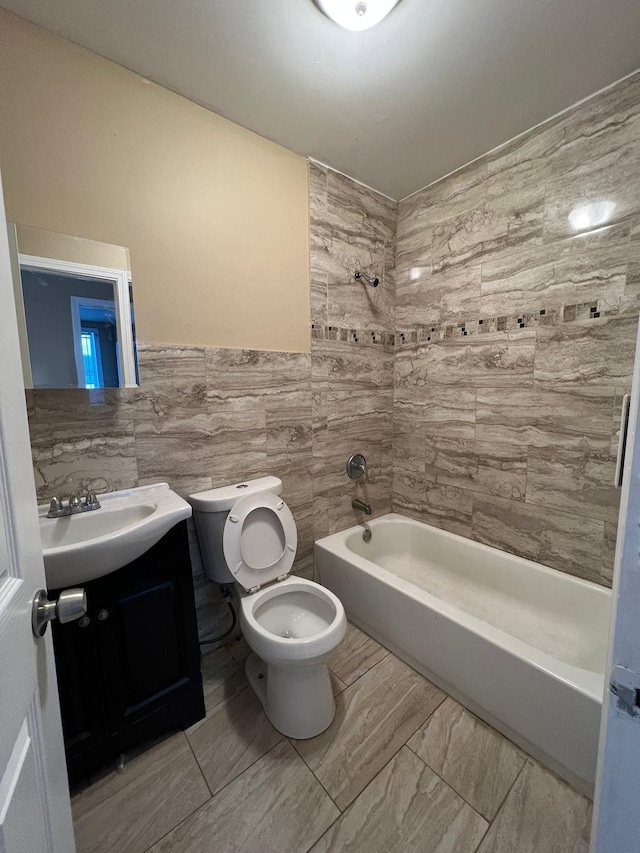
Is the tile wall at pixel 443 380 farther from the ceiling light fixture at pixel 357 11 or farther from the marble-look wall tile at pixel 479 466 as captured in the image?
the ceiling light fixture at pixel 357 11

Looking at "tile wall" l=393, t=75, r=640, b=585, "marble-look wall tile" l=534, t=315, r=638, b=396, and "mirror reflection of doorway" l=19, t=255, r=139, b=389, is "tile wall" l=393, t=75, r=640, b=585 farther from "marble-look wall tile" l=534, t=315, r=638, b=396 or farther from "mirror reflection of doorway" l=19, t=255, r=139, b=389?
"mirror reflection of doorway" l=19, t=255, r=139, b=389

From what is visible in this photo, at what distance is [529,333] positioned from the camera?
165 centimetres

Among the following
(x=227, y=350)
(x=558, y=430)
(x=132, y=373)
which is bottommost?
(x=558, y=430)

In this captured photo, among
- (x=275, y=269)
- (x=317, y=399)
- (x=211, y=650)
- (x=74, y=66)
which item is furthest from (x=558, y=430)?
(x=74, y=66)

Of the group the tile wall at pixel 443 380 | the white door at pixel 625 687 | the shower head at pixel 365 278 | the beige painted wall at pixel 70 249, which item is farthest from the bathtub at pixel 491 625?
the beige painted wall at pixel 70 249

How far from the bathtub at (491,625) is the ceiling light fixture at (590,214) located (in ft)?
5.19

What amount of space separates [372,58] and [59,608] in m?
1.85

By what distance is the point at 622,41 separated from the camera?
116 centimetres

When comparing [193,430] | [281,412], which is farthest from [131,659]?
[281,412]

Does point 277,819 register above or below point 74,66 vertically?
below

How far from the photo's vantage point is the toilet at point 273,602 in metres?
1.22

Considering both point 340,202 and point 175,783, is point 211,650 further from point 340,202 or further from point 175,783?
point 340,202

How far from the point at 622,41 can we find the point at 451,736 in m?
2.54

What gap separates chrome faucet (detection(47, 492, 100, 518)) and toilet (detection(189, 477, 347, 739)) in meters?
0.37
